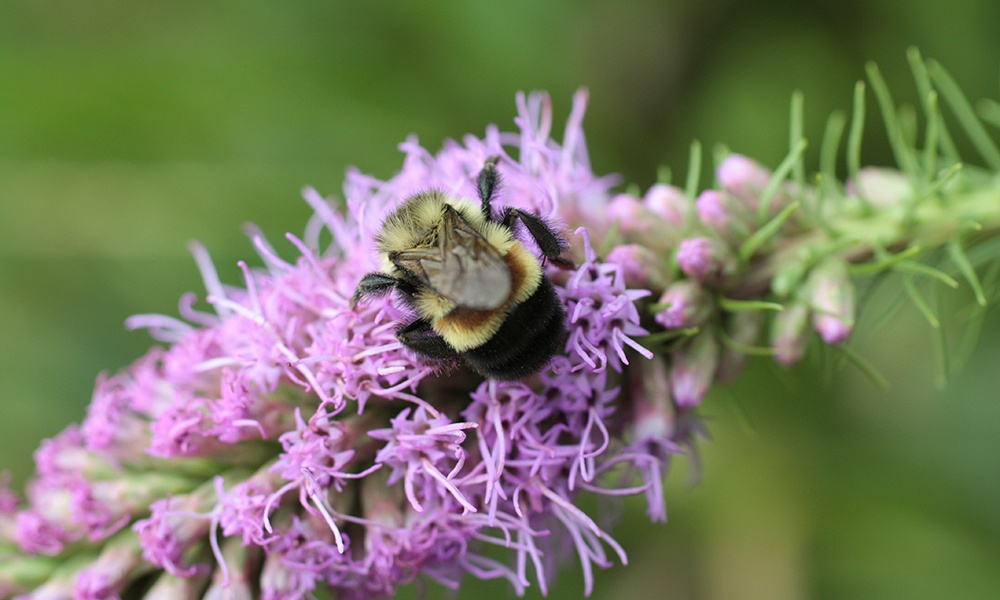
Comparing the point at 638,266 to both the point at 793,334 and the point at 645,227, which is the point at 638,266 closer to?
the point at 645,227

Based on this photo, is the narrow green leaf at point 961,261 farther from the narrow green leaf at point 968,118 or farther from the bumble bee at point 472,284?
the bumble bee at point 472,284

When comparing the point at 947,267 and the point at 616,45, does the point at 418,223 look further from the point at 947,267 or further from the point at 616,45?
the point at 616,45

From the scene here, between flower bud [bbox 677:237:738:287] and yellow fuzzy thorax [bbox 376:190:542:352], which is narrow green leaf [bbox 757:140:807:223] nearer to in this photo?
flower bud [bbox 677:237:738:287]

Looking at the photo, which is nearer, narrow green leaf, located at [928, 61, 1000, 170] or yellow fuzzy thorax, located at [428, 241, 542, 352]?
yellow fuzzy thorax, located at [428, 241, 542, 352]

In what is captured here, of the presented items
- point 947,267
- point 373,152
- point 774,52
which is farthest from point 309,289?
point 774,52

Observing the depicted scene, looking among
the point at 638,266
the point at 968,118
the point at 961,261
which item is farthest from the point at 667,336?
the point at 968,118

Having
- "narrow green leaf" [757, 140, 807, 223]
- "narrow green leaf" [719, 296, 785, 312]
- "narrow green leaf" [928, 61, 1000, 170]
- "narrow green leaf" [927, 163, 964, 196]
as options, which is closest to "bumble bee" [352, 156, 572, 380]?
"narrow green leaf" [719, 296, 785, 312]
